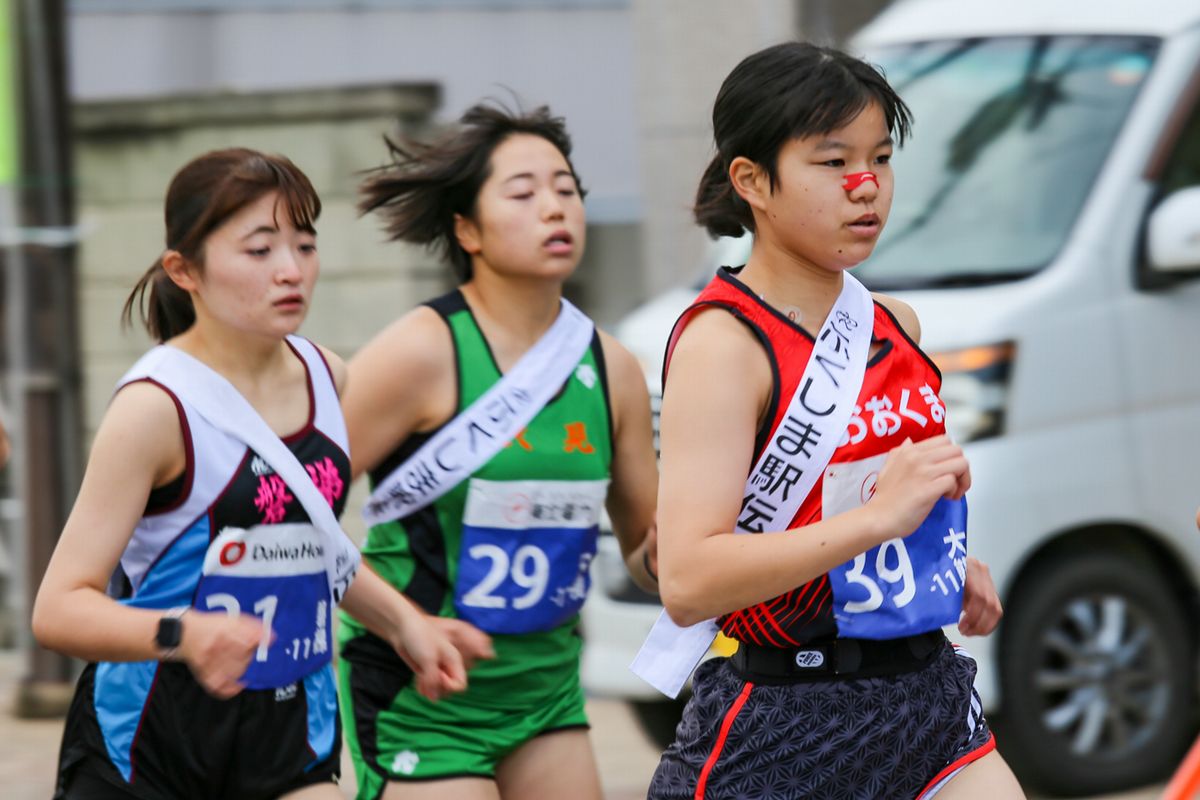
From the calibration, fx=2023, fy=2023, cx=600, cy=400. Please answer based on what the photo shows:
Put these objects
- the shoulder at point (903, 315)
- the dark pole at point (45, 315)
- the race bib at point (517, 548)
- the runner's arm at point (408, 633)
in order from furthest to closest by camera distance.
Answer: the dark pole at point (45, 315), the race bib at point (517, 548), the runner's arm at point (408, 633), the shoulder at point (903, 315)

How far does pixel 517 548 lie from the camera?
153 inches

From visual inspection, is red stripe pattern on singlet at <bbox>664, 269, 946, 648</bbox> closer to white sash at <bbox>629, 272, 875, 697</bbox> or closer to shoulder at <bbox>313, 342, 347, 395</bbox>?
white sash at <bbox>629, 272, 875, 697</bbox>

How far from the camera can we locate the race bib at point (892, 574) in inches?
113

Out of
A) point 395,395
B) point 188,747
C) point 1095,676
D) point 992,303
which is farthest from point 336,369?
point 1095,676

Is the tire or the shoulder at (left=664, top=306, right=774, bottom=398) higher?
the shoulder at (left=664, top=306, right=774, bottom=398)

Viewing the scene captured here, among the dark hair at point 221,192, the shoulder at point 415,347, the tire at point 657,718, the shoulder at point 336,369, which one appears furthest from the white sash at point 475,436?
the tire at point 657,718

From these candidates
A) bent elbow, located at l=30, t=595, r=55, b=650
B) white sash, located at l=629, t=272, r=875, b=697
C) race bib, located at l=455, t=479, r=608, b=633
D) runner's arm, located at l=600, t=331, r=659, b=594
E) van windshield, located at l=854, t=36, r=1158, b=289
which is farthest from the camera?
van windshield, located at l=854, t=36, r=1158, b=289

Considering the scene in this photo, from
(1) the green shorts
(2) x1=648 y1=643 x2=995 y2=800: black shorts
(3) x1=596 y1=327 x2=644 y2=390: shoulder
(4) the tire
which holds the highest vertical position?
(3) x1=596 y1=327 x2=644 y2=390: shoulder

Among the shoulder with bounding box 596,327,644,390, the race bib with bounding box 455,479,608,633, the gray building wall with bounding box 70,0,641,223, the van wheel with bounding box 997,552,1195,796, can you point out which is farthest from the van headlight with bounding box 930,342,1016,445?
the gray building wall with bounding box 70,0,641,223

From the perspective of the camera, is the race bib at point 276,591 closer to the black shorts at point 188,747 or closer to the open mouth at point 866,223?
the black shorts at point 188,747

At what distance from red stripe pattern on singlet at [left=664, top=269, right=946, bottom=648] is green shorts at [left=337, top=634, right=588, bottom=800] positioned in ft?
3.36

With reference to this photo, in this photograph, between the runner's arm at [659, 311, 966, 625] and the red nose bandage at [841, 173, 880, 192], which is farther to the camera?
the red nose bandage at [841, 173, 880, 192]

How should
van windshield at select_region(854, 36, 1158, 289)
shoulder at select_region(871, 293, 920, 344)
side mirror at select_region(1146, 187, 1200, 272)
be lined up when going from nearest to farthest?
1. shoulder at select_region(871, 293, 920, 344)
2. side mirror at select_region(1146, 187, 1200, 272)
3. van windshield at select_region(854, 36, 1158, 289)

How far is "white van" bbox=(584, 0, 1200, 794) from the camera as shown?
570cm
